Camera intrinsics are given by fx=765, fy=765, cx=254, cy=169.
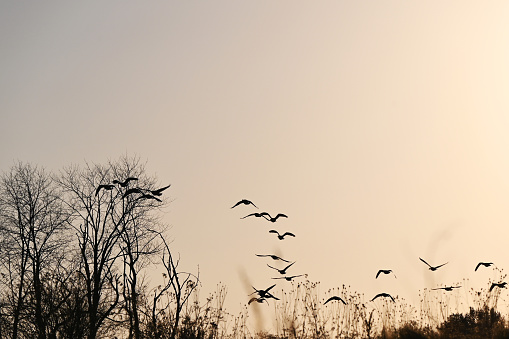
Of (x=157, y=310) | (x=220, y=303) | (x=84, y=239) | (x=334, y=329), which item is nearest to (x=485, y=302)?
(x=334, y=329)

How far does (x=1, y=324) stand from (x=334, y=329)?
904 inches

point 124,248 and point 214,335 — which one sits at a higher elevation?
point 124,248

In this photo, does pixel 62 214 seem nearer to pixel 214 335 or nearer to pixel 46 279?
pixel 46 279

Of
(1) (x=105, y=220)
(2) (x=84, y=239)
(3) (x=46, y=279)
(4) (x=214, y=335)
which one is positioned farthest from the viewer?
(1) (x=105, y=220)

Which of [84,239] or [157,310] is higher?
[84,239]

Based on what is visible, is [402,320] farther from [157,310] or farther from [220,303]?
[157,310]

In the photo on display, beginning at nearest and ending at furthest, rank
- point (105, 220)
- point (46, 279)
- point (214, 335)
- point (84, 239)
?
point (214, 335), point (46, 279), point (84, 239), point (105, 220)

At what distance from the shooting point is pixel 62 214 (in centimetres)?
3938

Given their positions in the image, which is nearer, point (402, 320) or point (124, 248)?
point (402, 320)

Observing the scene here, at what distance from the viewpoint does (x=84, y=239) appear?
36219 mm

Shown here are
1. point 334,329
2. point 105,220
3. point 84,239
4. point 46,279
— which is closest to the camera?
point 334,329

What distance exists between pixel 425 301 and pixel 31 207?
2487cm

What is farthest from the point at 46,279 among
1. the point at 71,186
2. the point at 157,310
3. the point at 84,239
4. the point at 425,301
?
the point at 425,301

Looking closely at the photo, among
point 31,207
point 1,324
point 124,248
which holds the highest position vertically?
point 31,207
